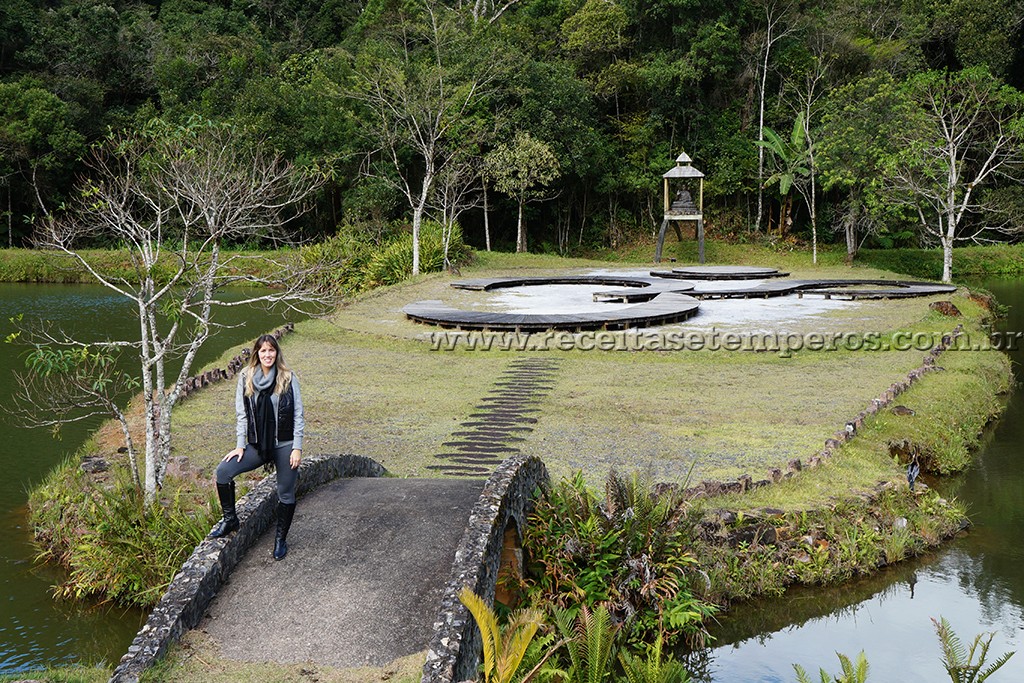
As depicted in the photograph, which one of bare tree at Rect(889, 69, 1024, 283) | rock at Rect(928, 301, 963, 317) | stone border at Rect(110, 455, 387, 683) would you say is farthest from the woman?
bare tree at Rect(889, 69, 1024, 283)

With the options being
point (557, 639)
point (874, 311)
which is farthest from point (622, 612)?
point (874, 311)

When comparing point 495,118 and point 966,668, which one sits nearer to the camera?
point 966,668

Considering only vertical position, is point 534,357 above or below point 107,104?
below

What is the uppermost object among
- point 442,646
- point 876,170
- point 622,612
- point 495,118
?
point 495,118

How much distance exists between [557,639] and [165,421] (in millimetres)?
4216

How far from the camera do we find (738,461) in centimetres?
976

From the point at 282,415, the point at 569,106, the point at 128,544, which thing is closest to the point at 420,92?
the point at 569,106

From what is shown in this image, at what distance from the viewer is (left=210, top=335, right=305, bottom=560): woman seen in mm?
6121

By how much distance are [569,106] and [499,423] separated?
84.5 feet

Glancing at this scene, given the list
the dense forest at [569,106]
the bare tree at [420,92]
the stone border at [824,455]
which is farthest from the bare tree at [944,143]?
the stone border at [824,455]

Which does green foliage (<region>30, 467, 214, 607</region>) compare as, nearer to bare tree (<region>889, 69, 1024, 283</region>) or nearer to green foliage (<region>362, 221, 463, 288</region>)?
green foliage (<region>362, 221, 463, 288</region>)

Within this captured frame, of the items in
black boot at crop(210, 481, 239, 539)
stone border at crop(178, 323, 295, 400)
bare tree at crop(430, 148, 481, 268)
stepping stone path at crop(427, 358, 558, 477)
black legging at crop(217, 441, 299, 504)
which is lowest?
stepping stone path at crop(427, 358, 558, 477)

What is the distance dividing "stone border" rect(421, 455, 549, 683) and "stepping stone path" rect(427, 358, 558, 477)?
2367 millimetres

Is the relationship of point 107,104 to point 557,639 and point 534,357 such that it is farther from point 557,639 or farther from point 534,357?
point 557,639
